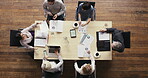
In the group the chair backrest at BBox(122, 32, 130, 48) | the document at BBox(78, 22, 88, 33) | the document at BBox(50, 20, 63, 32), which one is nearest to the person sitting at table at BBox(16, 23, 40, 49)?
the document at BBox(50, 20, 63, 32)

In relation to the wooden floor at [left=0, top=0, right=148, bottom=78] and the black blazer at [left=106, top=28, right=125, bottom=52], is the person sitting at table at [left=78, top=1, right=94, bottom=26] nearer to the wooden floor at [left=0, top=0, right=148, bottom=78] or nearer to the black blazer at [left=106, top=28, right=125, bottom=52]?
the black blazer at [left=106, top=28, right=125, bottom=52]

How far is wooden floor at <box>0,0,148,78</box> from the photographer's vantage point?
13.6ft

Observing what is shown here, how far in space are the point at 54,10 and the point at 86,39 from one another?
36.7 inches

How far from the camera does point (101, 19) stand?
14.2ft

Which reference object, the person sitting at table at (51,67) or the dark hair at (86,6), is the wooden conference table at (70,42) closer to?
the person sitting at table at (51,67)

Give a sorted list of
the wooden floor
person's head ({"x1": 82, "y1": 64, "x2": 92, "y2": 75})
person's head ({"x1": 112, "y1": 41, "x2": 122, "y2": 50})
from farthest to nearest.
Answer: the wooden floor
person's head ({"x1": 112, "y1": 41, "x2": 122, "y2": 50})
person's head ({"x1": 82, "y1": 64, "x2": 92, "y2": 75})

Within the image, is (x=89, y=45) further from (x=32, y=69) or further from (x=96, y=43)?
(x=32, y=69)

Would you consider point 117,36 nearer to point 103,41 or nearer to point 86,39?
point 103,41

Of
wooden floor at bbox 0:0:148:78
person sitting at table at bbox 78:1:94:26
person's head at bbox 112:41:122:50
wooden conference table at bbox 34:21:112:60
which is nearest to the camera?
person's head at bbox 112:41:122:50

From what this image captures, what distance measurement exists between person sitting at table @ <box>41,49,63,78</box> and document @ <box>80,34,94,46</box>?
0.51 metres

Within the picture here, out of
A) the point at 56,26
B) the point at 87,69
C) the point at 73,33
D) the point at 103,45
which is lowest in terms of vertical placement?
the point at 87,69

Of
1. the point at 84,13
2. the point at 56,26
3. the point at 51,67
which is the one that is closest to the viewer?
the point at 51,67

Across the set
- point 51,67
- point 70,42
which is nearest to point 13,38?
point 51,67

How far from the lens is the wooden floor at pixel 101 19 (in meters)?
4.13
